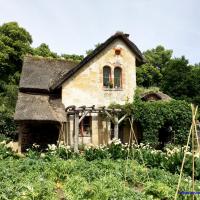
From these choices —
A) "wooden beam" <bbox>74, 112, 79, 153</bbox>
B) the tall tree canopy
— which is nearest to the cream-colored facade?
"wooden beam" <bbox>74, 112, 79, 153</bbox>

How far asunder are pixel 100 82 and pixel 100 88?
0.36 metres

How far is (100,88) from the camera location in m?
21.5

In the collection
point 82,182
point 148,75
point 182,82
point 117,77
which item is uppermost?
point 148,75

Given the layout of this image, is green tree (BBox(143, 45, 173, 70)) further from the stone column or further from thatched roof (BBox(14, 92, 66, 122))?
thatched roof (BBox(14, 92, 66, 122))

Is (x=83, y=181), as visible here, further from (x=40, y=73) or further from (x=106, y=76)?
(x=40, y=73)

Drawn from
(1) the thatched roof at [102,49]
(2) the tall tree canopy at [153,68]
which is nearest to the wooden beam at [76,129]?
(1) the thatched roof at [102,49]

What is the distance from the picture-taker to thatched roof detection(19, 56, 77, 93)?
21156mm

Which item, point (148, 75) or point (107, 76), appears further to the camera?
point (148, 75)

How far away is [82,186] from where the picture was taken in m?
9.13

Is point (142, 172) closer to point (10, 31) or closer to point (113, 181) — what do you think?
point (113, 181)

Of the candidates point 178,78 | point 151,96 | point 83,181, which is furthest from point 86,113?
point 178,78

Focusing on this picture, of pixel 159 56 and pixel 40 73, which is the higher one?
pixel 159 56

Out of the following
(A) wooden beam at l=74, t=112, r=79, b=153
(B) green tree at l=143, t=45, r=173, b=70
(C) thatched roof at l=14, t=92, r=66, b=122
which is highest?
(B) green tree at l=143, t=45, r=173, b=70

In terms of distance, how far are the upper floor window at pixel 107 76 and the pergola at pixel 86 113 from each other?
2023mm
